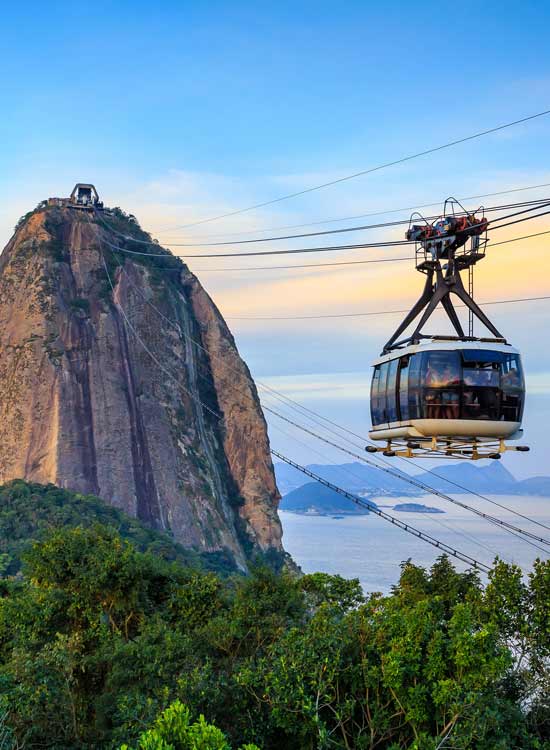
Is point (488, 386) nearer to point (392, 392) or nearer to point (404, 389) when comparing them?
point (404, 389)

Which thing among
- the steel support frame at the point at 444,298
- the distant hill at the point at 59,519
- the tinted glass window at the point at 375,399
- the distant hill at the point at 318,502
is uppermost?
the steel support frame at the point at 444,298

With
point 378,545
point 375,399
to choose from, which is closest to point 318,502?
point 378,545

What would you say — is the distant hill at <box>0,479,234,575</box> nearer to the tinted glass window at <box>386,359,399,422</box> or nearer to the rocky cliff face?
the rocky cliff face

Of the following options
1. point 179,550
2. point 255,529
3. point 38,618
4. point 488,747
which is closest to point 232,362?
point 255,529

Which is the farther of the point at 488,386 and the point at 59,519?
the point at 59,519

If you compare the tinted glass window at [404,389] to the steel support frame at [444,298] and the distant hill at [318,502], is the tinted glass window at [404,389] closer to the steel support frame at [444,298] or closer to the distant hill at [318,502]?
the steel support frame at [444,298]

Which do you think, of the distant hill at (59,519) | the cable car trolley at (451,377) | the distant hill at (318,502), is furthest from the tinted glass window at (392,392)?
the distant hill at (318,502)

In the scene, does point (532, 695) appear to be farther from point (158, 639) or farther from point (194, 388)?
point (194, 388)
